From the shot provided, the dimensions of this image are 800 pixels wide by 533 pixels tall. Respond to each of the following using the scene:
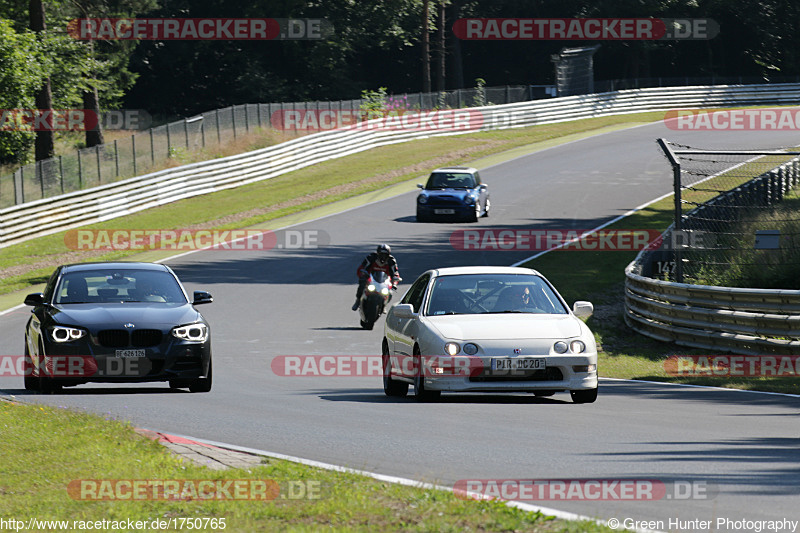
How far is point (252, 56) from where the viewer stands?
3145 inches

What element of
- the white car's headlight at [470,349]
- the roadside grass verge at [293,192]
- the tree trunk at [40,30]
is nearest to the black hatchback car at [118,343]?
the white car's headlight at [470,349]

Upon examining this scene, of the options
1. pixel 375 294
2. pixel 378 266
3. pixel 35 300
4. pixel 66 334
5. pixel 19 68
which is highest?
pixel 19 68

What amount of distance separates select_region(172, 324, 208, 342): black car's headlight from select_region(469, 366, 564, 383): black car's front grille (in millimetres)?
3095

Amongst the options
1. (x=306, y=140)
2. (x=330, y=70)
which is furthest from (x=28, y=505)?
(x=330, y=70)

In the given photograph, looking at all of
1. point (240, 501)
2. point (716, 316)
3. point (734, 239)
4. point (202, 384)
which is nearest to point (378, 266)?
point (716, 316)

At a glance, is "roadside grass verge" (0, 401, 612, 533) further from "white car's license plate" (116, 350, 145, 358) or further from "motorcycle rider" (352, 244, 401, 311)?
"motorcycle rider" (352, 244, 401, 311)

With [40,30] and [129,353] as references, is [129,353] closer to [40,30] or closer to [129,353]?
[129,353]

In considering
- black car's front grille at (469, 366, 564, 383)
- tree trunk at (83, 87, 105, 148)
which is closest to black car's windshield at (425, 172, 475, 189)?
tree trunk at (83, 87, 105, 148)

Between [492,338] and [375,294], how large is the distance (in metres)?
9.66

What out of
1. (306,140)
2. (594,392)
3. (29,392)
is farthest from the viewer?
(306,140)

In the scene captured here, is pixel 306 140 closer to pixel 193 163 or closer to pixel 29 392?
pixel 193 163

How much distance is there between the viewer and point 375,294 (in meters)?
21.3

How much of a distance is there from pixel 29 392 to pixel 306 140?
38514 mm

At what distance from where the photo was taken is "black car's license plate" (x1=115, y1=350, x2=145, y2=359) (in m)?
12.6
